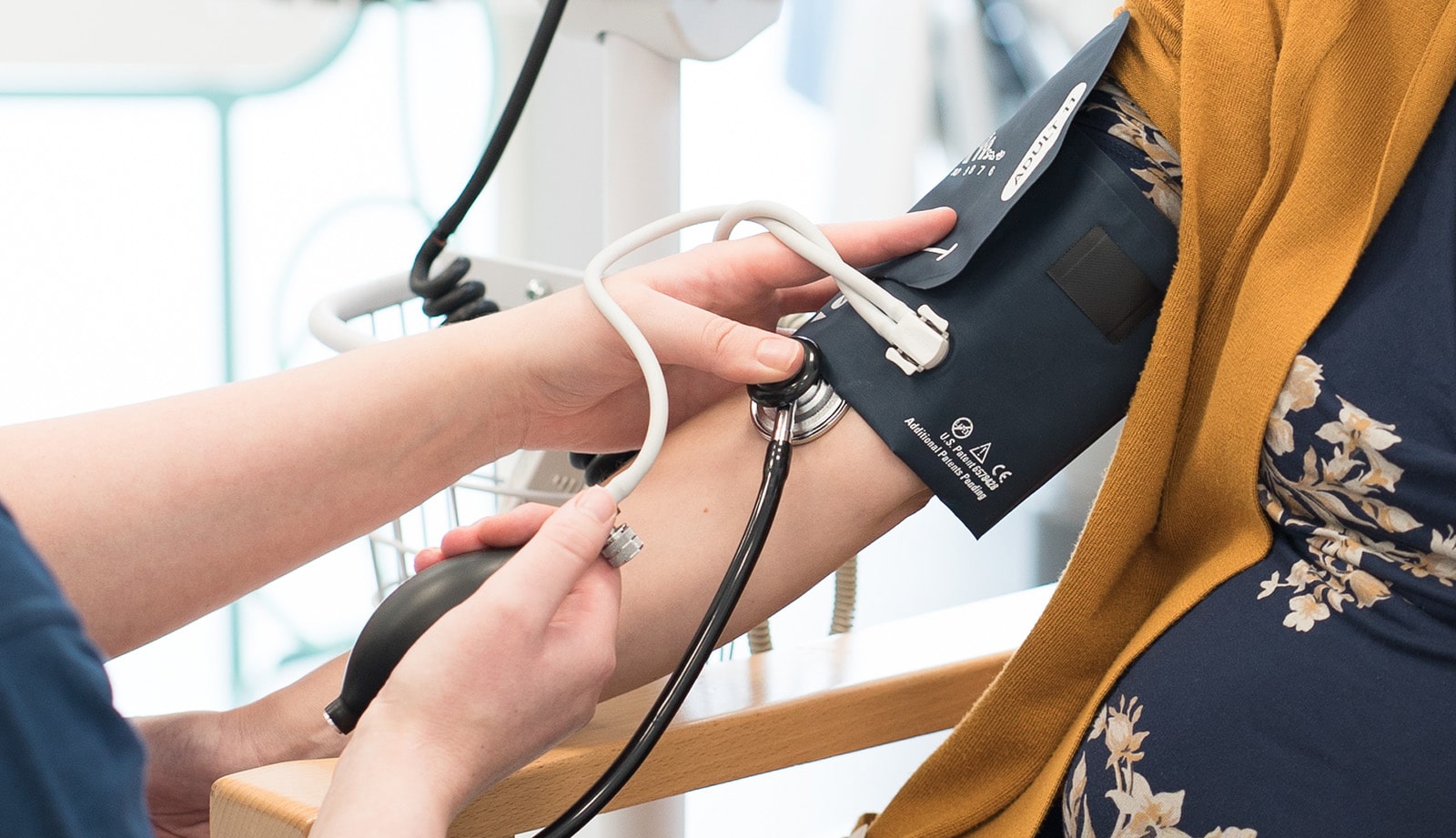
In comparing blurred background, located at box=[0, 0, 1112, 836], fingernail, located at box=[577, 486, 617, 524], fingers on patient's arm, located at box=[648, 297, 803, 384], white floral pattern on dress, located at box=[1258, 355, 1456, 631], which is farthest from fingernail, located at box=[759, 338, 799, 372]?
blurred background, located at box=[0, 0, 1112, 836]

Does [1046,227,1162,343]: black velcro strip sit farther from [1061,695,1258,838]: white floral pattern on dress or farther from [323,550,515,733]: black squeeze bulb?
[323,550,515,733]: black squeeze bulb

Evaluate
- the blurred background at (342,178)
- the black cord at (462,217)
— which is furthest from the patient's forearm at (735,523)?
the blurred background at (342,178)

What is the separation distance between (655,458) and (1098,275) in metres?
0.30

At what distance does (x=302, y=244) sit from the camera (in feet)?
6.25

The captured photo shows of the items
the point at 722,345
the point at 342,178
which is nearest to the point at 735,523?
the point at 722,345

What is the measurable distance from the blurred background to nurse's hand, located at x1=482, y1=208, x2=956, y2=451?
A: 988 mm

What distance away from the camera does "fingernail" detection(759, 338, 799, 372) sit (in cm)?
74

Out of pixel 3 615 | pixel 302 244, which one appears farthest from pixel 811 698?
pixel 302 244

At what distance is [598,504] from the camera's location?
63 cm

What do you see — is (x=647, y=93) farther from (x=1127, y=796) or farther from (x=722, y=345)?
(x=1127, y=796)

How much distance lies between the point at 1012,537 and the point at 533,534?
1637mm

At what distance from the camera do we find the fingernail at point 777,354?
0.74 m

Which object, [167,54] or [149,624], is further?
[167,54]

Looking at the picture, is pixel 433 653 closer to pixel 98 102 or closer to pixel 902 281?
pixel 902 281
